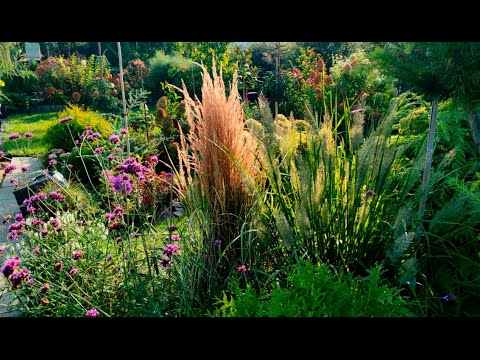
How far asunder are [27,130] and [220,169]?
25.7ft

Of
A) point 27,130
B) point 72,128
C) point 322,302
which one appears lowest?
point 27,130

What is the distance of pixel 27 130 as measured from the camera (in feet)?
29.1

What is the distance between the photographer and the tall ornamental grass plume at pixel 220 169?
2254mm

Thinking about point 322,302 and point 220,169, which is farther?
point 220,169

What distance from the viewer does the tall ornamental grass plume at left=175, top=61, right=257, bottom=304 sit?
2.25 m

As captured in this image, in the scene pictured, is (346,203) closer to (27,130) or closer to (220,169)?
(220,169)

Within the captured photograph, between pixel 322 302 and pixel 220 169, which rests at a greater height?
pixel 220 169

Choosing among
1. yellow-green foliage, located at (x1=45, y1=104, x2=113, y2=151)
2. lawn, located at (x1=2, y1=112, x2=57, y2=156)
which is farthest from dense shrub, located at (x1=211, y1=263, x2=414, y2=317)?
lawn, located at (x1=2, y1=112, x2=57, y2=156)

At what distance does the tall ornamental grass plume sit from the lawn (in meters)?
4.36

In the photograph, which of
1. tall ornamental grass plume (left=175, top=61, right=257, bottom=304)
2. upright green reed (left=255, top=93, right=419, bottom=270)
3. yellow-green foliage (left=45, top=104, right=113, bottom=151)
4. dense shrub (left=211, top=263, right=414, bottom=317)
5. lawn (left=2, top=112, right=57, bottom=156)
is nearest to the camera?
dense shrub (left=211, top=263, right=414, bottom=317)

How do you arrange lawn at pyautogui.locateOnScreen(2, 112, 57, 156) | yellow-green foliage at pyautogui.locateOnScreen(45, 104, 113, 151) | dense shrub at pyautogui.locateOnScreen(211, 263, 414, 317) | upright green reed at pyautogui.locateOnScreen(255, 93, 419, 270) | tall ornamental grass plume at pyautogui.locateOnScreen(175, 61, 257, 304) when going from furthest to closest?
lawn at pyautogui.locateOnScreen(2, 112, 57, 156)
yellow-green foliage at pyautogui.locateOnScreen(45, 104, 113, 151)
tall ornamental grass plume at pyautogui.locateOnScreen(175, 61, 257, 304)
upright green reed at pyautogui.locateOnScreen(255, 93, 419, 270)
dense shrub at pyautogui.locateOnScreen(211, 263, 414, 317)

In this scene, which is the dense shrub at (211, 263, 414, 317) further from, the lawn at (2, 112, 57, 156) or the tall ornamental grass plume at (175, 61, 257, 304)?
the lawn at (2, 112, 57, 156)

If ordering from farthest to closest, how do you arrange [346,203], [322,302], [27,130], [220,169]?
1. [27,130]
2. [220,169]
3. [346,203]
4. [322,302]

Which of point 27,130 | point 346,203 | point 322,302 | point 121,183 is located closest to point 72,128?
point 27,130
